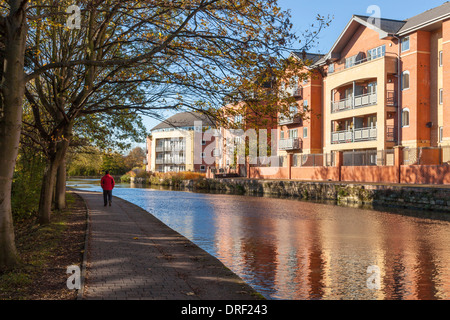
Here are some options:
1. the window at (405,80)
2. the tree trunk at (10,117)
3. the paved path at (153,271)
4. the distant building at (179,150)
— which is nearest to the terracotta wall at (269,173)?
the window at (405,80)

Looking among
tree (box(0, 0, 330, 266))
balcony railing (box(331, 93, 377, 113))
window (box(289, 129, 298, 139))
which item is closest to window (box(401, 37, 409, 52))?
balcony railing (box(331, 93, 377, 113))

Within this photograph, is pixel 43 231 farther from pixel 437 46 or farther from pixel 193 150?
pixel 193 150

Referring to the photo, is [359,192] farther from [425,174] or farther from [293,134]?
[293,134]

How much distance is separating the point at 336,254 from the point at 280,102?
12.6ft

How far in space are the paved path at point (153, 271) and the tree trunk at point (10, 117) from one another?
148 centimetres

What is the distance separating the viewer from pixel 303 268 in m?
9.03

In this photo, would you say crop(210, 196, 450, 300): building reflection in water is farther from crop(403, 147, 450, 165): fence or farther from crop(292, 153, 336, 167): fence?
crop(292, 153, 336, 167): fence

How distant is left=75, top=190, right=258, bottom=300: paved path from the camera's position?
20.5ft

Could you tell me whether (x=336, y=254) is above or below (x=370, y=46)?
below

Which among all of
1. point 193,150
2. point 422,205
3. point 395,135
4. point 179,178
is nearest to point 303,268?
point 422,205

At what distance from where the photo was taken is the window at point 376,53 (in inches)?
1459

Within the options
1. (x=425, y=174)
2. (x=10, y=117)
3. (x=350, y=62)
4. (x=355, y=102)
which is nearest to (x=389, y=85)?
(x=355, y=102)

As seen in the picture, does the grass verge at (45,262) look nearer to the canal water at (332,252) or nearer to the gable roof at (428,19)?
the canal water at (332,252)

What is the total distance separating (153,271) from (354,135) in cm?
3397
